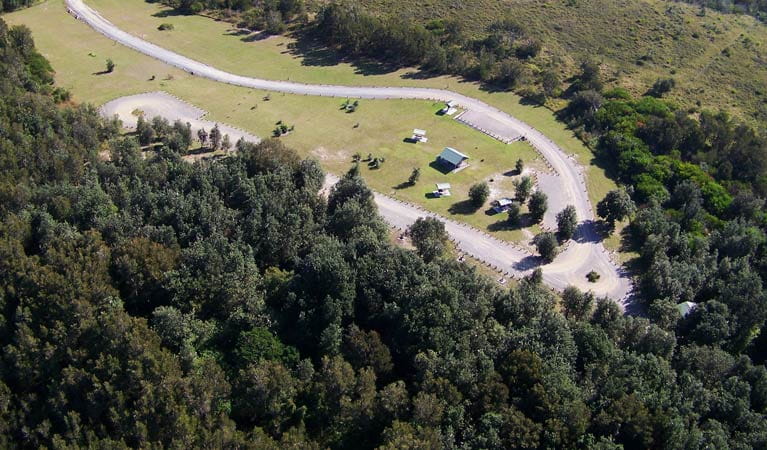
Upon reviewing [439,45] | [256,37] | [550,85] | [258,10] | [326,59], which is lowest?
[550,85]

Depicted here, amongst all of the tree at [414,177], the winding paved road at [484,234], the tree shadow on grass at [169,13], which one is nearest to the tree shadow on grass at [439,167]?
the tree at [414,177]

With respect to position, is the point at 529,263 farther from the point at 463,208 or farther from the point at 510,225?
the point at 463,208

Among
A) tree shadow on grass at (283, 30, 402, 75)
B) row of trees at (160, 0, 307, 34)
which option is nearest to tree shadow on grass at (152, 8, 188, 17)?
row of trees at (160, 0, 307, 34)

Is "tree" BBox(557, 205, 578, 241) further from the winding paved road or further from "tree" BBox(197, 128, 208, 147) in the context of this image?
"tree" BBox(197, 128, 208, 147)

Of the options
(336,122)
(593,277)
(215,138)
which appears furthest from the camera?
(336,122)

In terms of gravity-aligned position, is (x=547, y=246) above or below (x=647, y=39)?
below

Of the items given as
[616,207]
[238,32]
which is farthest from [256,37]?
[616,207]

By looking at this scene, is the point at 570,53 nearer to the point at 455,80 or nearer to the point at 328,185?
the point at 455,80
